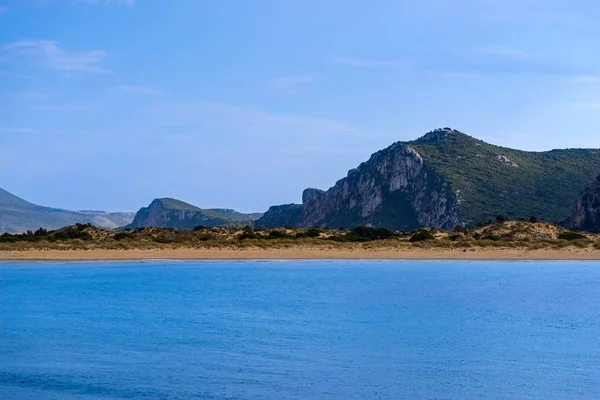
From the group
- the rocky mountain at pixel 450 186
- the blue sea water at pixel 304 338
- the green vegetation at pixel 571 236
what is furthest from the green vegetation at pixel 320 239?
the rocky mountain at pixel 450 186

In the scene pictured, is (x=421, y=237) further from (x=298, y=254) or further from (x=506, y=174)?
(x=506, y=174)

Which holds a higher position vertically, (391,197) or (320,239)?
(391,197)

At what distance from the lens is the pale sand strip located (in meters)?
62.3

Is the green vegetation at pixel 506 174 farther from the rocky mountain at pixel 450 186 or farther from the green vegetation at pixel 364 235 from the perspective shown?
the green vegetation at pixel 364 235

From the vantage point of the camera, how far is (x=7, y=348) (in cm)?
2397

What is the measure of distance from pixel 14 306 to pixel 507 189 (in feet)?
333

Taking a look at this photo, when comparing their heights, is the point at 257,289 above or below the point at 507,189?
below

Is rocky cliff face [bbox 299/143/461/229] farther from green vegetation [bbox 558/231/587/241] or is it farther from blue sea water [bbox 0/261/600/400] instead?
blue sea water [bbox 0/261/600/400]

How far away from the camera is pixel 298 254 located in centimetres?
6731

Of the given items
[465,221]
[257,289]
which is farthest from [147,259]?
[465,221]

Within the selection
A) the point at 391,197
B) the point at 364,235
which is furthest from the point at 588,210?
the point at 391,197

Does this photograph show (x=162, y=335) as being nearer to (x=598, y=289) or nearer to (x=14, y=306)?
(x=14, y=306)

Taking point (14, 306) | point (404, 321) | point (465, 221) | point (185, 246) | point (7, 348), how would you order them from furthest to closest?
point (465, 221) < point (185, 246) < point (14, 306) < point (404, 321) < point (7, 348)

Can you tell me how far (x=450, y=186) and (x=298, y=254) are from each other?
6069cm
